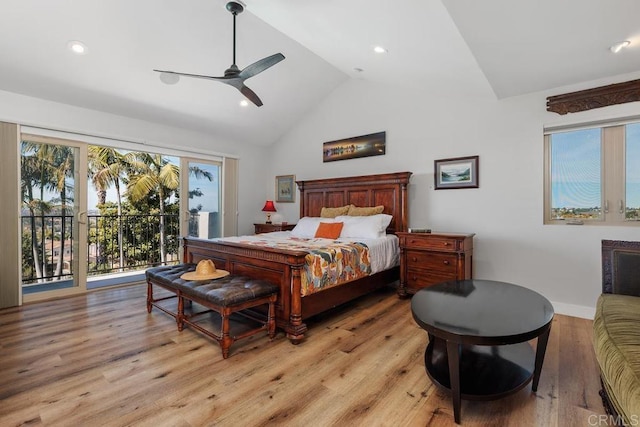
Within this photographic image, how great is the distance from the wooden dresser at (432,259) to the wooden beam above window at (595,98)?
1625 mm

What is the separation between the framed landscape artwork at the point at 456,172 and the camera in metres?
3.76

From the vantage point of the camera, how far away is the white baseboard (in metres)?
3.07

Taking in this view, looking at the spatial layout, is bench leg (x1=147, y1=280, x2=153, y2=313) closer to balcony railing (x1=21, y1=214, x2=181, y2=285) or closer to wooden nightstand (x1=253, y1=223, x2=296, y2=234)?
balcony railing (x1=21, y1=214, x2=181, y2=285)

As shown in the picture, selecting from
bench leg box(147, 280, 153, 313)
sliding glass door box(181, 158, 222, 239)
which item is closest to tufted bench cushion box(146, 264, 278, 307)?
bench leg box(147, 280, 153, 313)

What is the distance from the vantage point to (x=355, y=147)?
4895 mm

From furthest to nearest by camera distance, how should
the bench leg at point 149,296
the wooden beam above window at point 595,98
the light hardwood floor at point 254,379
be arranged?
the bench leg at point 149,296
the wooden beam above window at point 595,98
the light hardwood floor at point 254,379

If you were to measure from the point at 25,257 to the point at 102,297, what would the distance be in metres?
1.08

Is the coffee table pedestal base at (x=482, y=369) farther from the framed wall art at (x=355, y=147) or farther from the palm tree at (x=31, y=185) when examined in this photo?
the palm tree at (x=31, y=185)

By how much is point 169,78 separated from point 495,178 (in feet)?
13.8

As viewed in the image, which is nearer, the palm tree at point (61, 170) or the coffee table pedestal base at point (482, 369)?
the coffee table pedestal base at point (482, 369)

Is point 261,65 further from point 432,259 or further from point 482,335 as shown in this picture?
point 432,259

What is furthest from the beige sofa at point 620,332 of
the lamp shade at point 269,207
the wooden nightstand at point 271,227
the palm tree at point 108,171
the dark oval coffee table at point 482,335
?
the palm tree at point 108,171

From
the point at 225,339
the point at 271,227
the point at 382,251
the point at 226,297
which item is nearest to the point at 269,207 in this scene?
the point at 271,227

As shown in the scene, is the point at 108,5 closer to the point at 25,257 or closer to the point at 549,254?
the point at 25,257
